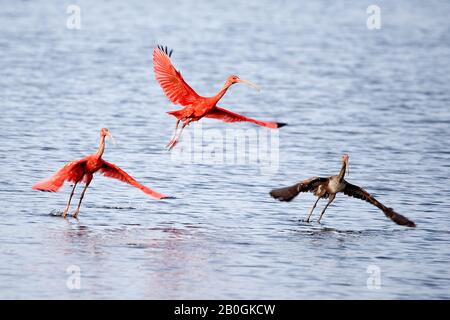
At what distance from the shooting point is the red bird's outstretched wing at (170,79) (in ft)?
66.8

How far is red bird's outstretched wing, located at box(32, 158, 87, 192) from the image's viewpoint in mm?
19105

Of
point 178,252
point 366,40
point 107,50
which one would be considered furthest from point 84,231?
point 366,40

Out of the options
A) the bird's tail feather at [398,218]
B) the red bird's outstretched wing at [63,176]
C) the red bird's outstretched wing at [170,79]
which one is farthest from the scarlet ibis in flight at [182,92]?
the bird's tail feather at [398,218]

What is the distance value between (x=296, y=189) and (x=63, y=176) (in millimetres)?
3812

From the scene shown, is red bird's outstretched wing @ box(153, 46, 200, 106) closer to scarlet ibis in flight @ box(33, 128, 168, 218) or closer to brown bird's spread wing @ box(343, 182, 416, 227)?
scarlet ibis in flight @ box(33, 128, 168, 218)

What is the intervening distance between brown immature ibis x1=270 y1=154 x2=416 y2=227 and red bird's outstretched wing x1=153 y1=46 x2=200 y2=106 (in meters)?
2.38

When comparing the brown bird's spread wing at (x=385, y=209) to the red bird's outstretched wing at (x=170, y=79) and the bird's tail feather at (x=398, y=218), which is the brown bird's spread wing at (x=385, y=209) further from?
the red bird's outstretched wing at (x=170, y=79)

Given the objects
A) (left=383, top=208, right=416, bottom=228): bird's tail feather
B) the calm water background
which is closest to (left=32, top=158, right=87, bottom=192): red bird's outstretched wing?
the calm water background

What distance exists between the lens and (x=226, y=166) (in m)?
25.5

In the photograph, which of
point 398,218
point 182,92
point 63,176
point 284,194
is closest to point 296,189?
point 284,194

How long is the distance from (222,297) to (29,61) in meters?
26.5

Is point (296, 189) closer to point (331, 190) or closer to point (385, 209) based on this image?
point (331, 190)

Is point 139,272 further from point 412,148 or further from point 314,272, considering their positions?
point 412,148

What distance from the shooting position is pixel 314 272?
1731 centimetres
